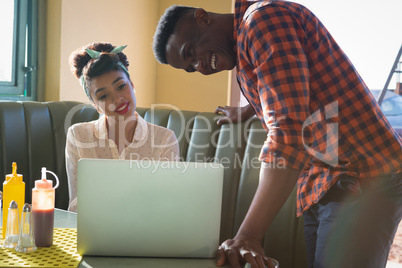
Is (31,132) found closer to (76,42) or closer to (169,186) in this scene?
(76,42)

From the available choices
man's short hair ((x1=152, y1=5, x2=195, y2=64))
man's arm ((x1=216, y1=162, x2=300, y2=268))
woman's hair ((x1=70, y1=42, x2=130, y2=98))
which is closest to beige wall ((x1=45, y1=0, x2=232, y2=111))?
woman's hair ((x1=70, y1=42, x2=130, y2=98))

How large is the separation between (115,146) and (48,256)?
1.02 metres

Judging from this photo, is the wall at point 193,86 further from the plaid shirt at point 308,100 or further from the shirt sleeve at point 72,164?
the plaid shirt at point 308,100

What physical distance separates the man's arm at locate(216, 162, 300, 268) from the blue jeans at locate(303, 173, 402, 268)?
23 cm

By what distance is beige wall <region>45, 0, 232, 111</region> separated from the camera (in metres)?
2.65

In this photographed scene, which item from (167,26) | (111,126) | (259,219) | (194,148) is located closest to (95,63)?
(111,126)

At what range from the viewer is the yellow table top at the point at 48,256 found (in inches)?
39.8

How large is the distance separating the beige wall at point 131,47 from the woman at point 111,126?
0.63 m

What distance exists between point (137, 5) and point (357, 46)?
1.86 meters

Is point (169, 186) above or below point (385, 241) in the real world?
above

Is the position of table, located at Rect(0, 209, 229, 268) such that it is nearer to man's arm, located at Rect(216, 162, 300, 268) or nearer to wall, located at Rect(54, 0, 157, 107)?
man's arm, located at Rect(216, 162, 300, 268)

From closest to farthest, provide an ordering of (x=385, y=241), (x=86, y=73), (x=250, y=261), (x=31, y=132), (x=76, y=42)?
(x=250, y=261) → (x=385, y=241) → (x=86, y=73) → (x=31, y=132) → (x=76, y=42)

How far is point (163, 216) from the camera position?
1.01m

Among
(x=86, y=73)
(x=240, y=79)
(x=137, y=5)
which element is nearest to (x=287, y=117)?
(x=240, y=79)
